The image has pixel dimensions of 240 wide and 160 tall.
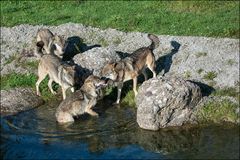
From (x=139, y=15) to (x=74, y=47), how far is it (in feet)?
14.7

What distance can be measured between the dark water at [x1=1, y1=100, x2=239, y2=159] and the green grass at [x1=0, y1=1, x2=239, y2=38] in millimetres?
7672

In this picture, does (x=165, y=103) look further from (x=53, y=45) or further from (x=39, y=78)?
(x=53, y=45)

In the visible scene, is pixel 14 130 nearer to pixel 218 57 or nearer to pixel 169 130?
pixel 169 130

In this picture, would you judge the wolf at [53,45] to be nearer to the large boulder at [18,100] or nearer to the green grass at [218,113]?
the large boulder at [18,100]

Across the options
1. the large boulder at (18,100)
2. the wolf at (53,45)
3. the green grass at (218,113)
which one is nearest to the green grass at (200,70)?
Answer: the green grass at (218,113)

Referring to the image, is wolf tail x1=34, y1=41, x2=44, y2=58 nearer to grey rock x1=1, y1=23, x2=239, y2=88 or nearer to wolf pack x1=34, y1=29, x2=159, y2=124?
wolf pack x1=34, y1=29, x2=159, y2=124

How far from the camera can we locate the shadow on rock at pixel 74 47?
2341 cm

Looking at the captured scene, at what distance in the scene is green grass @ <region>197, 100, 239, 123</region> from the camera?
57.8 ft

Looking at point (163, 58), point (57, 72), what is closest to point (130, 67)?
point (57, 72)

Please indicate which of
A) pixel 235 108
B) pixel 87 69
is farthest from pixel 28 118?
pixel 235 108

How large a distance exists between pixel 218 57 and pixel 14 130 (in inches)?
334

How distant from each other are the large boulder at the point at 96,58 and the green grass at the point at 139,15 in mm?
4128

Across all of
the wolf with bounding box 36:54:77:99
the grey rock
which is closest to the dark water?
the wolf with bounding box 36:54:77:99

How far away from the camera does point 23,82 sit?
2155 cm
